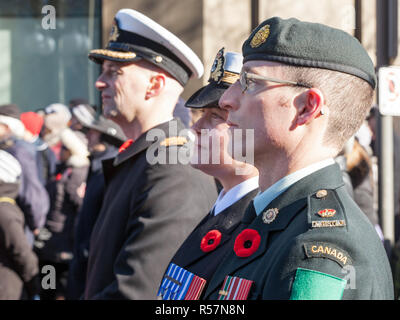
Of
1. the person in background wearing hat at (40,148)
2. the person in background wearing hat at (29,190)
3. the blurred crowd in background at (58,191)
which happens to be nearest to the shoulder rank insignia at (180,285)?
the blurred crowd in background at (58,191)

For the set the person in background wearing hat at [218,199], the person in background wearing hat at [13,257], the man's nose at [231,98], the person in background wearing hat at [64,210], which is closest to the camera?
the man's nose at [231,98]

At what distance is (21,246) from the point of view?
180 inches

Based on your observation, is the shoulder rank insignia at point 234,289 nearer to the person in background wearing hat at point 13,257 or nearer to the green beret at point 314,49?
the green beret at point 314,49

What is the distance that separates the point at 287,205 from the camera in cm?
197

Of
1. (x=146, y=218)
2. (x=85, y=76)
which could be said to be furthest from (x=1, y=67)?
(x=146, y=218)

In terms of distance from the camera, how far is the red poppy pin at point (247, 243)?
1955mm

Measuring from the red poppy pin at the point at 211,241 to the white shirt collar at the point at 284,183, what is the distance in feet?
1.17

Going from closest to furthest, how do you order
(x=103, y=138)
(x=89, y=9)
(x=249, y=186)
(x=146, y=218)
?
(x=249, y=186) → (x=146, y=218) → (x=103, y=138) → (x=89, y=9)

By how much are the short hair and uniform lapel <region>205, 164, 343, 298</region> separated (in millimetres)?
116

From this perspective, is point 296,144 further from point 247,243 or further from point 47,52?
point 47,52

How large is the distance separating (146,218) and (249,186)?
0.57 metres

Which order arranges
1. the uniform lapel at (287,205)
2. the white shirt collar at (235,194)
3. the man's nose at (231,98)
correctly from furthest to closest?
the white shirt collar at (235,194) < the man's nose at (231,98) < the uniform lapel at (287,205)

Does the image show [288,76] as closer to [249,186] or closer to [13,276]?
[249,186]

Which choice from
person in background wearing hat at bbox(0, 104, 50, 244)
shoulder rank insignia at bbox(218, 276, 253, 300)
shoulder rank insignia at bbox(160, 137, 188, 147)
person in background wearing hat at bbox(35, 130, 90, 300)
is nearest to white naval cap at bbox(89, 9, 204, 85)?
shoulder rank insignia at bbox(160, 137, 188, 147)
